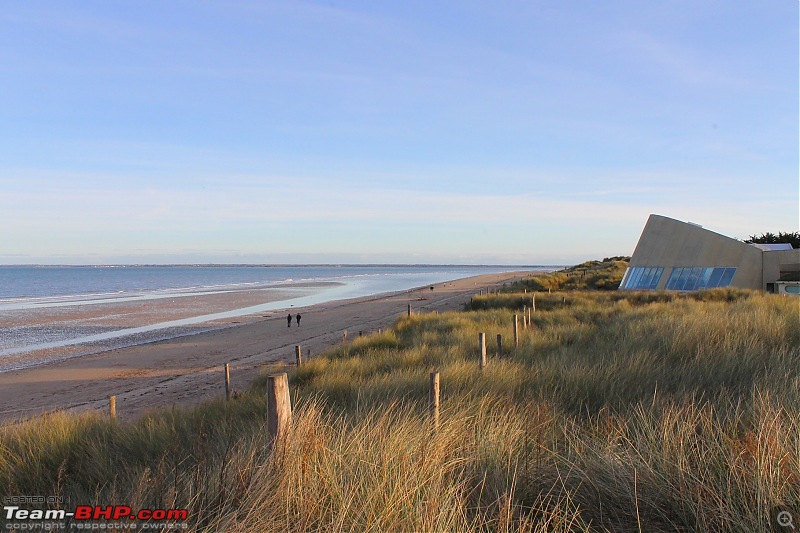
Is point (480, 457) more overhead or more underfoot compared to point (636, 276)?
more overhead

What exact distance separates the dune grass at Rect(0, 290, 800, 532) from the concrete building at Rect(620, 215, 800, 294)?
2341cm

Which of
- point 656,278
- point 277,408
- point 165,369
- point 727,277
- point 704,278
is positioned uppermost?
point 277,408

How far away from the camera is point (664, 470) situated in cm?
371

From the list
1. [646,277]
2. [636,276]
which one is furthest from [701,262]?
[636,276]

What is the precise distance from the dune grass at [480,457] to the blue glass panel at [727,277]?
23064mm

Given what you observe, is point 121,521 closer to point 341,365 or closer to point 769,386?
point 769,386

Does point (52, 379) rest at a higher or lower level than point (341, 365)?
lower

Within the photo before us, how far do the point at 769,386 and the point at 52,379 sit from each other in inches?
749

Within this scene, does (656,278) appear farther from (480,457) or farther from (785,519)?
(785,519)

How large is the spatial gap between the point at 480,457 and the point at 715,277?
2949cm

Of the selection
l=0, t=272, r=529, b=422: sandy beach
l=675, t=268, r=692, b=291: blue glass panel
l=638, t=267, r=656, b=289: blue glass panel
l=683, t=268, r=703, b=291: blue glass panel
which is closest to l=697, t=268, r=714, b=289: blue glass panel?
l=683, t=268, r=703, b=291: blue glass panel

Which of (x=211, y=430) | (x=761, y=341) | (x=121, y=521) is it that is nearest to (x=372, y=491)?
(x=121, y=521)

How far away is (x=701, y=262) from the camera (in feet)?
101

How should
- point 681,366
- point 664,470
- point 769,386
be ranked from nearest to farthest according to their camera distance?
point 664,470 → point 769,386 → point 681,366
